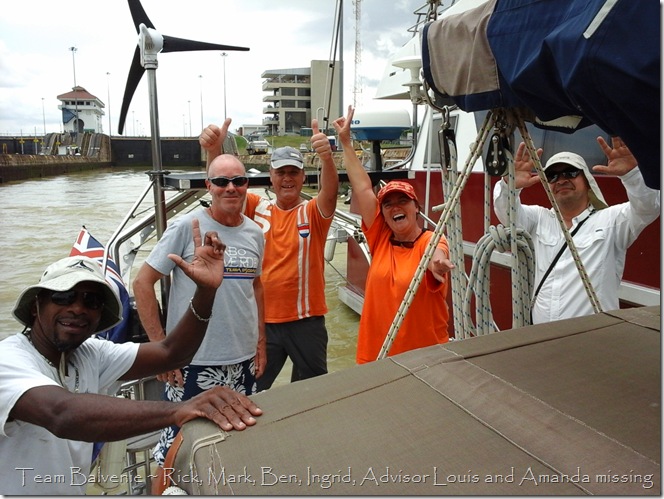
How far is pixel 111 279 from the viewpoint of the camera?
134 inches

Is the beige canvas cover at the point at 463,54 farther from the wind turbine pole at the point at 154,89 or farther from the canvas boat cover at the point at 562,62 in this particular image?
the wind turbine pole at the point at 154,89

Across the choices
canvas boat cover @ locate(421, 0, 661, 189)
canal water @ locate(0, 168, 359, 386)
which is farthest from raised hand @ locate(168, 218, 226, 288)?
canal water @ locate(0, 168, 359, 386)

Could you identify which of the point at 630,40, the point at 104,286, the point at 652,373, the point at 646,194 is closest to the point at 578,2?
the point at 630,40

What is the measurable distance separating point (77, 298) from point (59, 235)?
16119 millimetres

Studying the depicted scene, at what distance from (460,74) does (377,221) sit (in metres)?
1.22

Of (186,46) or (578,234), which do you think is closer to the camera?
(578,234)

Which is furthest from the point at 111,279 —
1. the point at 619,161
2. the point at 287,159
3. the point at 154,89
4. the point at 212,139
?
the point at 619,161

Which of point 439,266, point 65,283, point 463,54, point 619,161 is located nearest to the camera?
point 65,283

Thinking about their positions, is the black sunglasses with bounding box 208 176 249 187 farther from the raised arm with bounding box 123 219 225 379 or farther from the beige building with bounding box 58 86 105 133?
the beige building with bounding box 58 86 105 133

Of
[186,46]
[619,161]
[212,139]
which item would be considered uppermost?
[186,46]

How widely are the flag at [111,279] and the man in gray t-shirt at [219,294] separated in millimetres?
337

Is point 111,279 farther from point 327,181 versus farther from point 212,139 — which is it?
point 327,181

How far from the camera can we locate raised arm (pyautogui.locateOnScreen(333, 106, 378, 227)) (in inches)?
118

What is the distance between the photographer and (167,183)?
385cm
